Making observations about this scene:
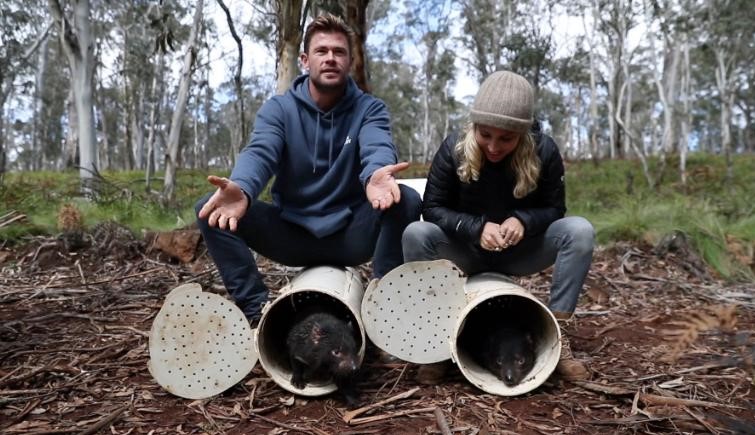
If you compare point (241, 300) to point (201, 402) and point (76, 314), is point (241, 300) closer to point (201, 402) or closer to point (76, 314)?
point (201, 402)

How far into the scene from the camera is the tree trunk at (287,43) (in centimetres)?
467

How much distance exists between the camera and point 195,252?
4.63m

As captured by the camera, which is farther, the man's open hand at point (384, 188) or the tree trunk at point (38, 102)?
the tree trunk at point (38, 102)

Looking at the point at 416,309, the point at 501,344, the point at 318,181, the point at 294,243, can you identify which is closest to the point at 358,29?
the point at 318,181

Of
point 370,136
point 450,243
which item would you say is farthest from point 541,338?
point 370,136

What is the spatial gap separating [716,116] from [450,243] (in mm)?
39140

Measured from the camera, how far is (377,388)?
2.34 metres

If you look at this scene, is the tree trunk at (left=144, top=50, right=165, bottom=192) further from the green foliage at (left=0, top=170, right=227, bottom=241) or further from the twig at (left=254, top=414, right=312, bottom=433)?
the twig at (left=254, top=414, right=312, bottom=433)

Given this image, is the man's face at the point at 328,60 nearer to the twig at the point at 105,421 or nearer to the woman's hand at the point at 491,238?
the woman's hand at the point at 491,238

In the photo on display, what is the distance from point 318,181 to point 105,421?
142cm

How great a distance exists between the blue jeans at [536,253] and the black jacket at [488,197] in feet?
0.22

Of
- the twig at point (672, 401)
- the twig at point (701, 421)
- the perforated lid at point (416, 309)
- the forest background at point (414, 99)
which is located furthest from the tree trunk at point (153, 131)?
the twig at point (701, 421)

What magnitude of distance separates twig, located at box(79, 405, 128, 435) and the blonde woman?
1.17 metres

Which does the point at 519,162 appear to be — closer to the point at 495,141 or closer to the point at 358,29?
the point at 495,141
